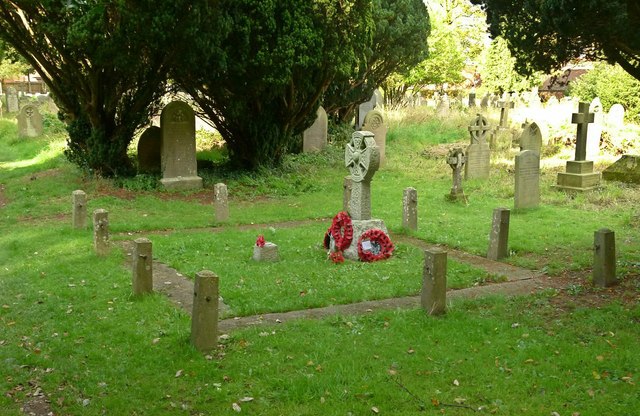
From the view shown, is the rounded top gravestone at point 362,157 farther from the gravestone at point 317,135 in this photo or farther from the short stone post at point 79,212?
the gravestone at point 317,135

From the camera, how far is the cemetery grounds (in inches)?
220

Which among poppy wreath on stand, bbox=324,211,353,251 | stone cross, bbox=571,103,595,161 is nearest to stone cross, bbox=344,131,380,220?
poppy wreath on stand, bbox=324,211,353,251

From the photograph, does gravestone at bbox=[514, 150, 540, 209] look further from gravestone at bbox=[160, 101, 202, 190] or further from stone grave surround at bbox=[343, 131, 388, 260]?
gravestone at bbox=[160, 101, 202, 190]

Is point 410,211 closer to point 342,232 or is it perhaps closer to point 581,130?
point 342,232

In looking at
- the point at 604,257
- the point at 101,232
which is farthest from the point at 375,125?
the point at 604,257

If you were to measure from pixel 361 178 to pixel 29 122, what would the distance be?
68.2 ft

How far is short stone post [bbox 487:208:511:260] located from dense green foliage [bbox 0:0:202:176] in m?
8.04

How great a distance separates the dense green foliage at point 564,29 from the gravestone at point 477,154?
7.21 m

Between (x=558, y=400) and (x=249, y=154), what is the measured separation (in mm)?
14571

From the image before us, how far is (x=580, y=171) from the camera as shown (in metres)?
17.0

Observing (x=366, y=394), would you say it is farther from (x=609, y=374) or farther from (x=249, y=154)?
(x=249, y=154)

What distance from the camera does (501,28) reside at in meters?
10.7

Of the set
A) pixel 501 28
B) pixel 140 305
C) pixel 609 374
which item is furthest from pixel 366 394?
pixel 501 28

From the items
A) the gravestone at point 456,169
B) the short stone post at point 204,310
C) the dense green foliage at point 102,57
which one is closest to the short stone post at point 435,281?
the short stone post at point 204,310
